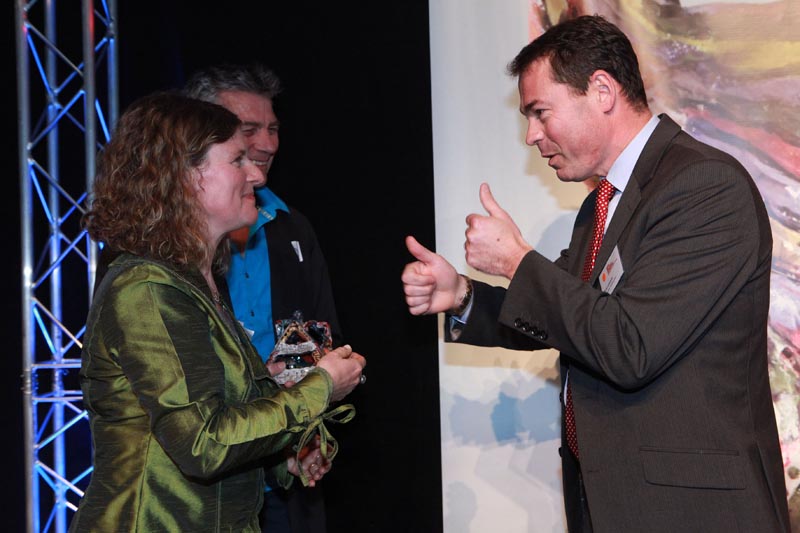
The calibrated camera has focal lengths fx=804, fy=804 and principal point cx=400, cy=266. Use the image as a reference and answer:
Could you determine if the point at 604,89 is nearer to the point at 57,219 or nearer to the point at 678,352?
the point at 678,352

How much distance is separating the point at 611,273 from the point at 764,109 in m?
1.59

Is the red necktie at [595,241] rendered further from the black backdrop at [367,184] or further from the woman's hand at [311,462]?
the black backdrop at [367,184]

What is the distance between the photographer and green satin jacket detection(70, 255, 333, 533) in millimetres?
1751

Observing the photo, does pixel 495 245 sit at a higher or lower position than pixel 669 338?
higher

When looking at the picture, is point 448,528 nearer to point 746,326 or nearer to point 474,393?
point 474,393

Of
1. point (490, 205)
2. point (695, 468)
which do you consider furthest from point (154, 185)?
point (695, 468)

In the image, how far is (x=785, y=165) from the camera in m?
3.04

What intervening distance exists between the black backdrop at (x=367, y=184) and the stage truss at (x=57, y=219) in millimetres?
597

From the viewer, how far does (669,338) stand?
1717 millimetres

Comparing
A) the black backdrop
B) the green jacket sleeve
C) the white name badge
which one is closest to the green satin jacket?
the green jacket sleeve

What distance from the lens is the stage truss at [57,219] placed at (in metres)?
3.39

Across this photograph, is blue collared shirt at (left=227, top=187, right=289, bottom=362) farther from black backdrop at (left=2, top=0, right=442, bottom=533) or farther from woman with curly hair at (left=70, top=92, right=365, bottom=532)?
woman with curly hair at (left=70, top=92, right=365, bottom=532)

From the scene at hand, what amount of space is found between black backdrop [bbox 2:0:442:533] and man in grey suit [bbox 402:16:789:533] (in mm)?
1572

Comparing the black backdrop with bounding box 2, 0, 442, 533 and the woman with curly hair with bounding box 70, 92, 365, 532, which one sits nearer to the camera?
the woman with curly hair with bounding box 70, 92, 365, 532
